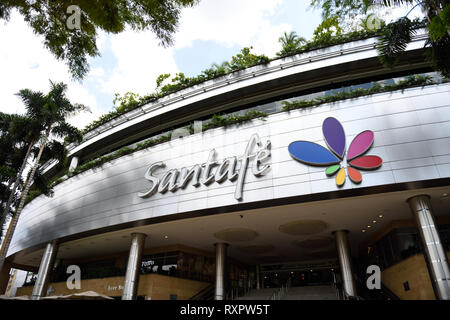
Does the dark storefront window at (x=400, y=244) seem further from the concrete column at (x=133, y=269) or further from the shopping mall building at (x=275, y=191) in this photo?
the concrete column at (x=133, y=269)

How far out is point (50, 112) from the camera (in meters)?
18.6

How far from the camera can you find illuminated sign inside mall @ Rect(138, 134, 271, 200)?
13.9 meters

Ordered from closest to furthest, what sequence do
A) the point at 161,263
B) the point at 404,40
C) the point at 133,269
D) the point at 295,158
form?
1. the point at 404,40
2. the point at 295,158
3. the point at 133,269
4. the point at 161,263

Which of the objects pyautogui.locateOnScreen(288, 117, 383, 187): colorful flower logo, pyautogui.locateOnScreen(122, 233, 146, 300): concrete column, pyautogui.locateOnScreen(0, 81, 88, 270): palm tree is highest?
pyautogui.locateOnScreen(0, 81, 88, 270): palm tree

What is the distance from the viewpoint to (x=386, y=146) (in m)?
12.3

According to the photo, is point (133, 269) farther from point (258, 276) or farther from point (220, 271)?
point (258, 276)

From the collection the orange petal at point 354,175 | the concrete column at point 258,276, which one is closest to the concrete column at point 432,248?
the orange petal at point 354,175

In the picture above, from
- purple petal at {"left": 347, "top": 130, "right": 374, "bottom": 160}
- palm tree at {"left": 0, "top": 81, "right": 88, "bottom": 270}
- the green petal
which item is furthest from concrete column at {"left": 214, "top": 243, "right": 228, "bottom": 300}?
palm tree at {"left": 0, "top": 81, "right": 88, "bottom": 270}

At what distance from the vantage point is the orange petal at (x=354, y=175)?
11.9 meters

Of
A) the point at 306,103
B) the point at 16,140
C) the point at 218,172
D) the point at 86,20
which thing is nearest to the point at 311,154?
the point at 306,103

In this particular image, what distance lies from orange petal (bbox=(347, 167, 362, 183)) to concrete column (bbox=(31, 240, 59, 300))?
19.3 metres

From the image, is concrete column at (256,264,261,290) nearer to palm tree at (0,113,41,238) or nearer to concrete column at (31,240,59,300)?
concrete column at (31,240,59,300)

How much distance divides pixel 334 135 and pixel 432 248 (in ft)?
19.0

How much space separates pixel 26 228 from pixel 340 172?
79.8 feet
